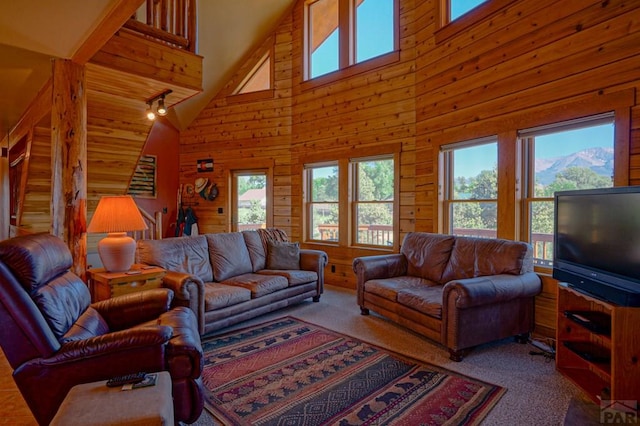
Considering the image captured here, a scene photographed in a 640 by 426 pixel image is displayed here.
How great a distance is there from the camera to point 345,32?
17.0 ft

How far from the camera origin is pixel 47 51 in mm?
2986

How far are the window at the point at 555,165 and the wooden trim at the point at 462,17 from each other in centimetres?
134

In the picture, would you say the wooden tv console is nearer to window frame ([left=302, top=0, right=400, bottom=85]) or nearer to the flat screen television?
→ the flat screen television

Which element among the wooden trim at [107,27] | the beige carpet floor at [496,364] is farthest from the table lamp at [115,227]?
the wooden trim at [107,27]

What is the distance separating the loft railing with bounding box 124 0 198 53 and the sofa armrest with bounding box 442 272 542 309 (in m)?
3.75

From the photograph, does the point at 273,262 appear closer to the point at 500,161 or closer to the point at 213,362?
the point at 213,362

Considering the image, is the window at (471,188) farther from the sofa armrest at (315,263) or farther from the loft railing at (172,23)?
the loft railing at (172,23)

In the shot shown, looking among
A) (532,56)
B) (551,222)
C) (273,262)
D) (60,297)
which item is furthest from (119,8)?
(551,222)

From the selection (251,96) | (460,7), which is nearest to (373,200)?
(460,7)

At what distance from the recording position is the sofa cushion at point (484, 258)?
303 centimetres

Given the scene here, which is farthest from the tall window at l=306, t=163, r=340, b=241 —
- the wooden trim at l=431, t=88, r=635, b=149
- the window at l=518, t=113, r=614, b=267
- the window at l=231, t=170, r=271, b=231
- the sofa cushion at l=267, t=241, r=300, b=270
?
the window at l=518, t=113, r=614, b=267

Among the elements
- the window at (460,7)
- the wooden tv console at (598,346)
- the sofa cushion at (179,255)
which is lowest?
the wooden tv console at (598,346)

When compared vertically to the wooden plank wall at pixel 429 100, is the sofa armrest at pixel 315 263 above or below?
below

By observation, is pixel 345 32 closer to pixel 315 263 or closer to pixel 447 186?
pixel 447 186
